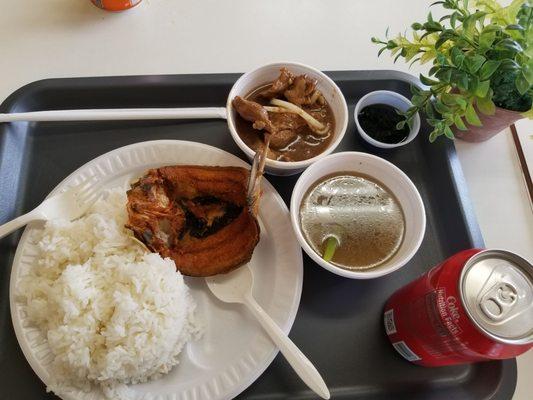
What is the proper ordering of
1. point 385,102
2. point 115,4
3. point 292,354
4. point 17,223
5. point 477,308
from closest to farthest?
point 477,308, point 292,354, point 17,223, point 385,102, point 115,4

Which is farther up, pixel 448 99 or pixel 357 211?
pixel 448 99

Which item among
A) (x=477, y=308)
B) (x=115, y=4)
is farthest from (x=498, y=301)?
(x=115, y=4)

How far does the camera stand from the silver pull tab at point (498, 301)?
2.60ft

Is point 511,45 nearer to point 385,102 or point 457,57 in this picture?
point 457,57

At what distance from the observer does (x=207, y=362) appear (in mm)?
1032

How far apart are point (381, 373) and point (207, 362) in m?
0.46

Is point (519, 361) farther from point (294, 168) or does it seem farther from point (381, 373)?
point (294, 168)

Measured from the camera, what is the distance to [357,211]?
3.89 ft

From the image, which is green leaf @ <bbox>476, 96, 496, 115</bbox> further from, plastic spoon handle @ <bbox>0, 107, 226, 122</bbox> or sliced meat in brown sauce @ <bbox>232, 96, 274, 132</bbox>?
plastic spoon handle @ <bbox>0, 107, 226, 122</bbox>

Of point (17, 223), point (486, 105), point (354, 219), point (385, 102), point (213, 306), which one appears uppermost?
point (486, 105)

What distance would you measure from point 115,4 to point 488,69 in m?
1.32

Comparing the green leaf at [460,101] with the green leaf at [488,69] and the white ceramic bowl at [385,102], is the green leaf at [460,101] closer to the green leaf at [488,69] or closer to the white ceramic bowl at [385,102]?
the green leaf at [488,69]

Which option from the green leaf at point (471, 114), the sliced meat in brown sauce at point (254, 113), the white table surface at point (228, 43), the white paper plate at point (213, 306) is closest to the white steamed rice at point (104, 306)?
the white paper plate at point (213, 306)

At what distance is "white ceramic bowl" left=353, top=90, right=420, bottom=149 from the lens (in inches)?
50.7
